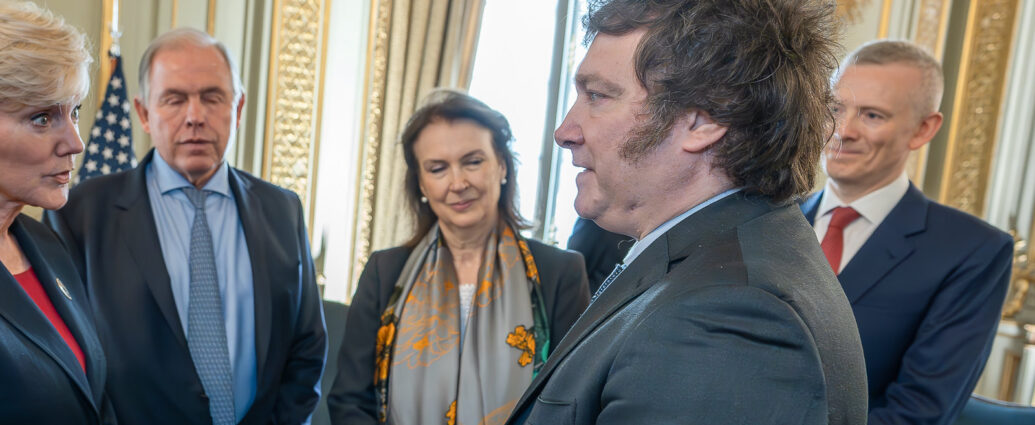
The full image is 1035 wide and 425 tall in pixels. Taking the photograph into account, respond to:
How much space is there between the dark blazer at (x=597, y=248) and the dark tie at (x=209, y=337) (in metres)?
1.35

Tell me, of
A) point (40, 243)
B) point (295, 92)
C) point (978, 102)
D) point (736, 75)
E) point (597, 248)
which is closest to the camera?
point (736, 75)

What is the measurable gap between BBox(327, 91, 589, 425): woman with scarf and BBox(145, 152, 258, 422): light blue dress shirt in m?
0.29

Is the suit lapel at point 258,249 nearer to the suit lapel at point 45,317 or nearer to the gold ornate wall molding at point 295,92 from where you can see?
the suit lapel at point 45,317

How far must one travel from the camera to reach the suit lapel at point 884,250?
88.7 inches

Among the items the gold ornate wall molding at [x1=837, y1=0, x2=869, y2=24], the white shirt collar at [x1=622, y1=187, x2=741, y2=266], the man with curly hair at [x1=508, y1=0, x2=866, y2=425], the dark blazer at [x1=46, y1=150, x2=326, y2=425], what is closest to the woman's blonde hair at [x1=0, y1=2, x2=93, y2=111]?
the dark blazer at [x1=46, y1=150, x2=326, y2=425]

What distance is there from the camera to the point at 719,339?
37.7 inches

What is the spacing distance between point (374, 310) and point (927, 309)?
5.41 ft

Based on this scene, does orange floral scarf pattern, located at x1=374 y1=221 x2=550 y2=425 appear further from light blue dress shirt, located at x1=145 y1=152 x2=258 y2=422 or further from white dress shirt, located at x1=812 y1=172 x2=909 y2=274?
white dress shirt, located at x1=812 y1=172 x2=909 y2=274

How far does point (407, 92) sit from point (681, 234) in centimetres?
400

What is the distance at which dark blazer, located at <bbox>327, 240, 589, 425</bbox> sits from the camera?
2467 millimetres

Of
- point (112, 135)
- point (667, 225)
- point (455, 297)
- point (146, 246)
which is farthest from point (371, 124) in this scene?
point (667, 225)

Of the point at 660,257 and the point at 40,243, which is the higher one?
the point at 660,257

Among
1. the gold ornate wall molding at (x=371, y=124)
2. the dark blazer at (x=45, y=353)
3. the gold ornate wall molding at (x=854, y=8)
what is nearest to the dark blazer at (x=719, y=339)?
the dark blazer at (x=45, y=353)

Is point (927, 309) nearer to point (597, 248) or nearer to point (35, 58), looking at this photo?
point (597, 248)
